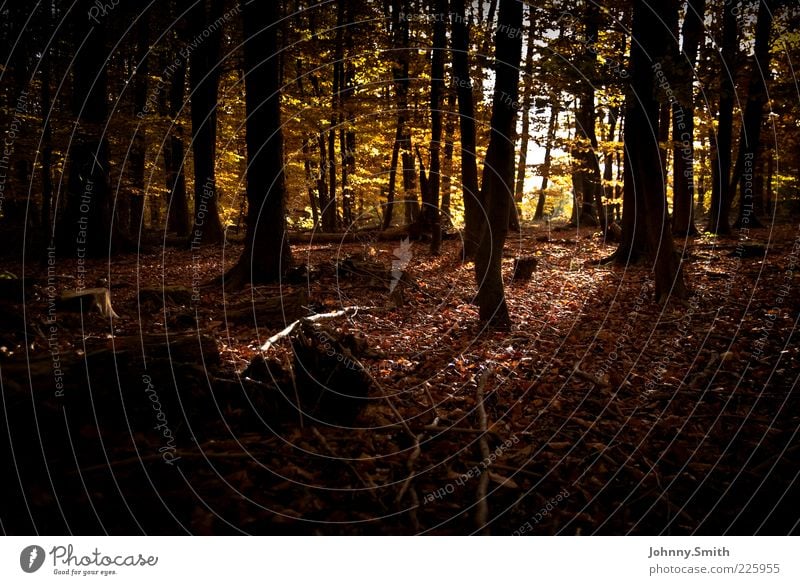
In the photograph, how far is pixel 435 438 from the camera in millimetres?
4199

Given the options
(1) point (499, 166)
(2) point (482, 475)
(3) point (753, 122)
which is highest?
(3) point (753, 122)

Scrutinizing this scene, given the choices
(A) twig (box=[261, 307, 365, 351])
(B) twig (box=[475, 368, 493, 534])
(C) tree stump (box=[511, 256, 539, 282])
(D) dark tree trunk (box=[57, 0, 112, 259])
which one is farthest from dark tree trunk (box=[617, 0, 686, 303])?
(D) dark tree trunk (box=[57, 0, 112, 259])

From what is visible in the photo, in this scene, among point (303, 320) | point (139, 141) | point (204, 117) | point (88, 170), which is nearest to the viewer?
point (303, 320)

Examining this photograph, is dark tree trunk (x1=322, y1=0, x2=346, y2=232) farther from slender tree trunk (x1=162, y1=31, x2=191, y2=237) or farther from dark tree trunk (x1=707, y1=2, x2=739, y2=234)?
dark tree trunk (x1=707, y1=2, x2=739, y2=234)

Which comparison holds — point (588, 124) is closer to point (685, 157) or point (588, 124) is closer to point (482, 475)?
point (685, 157)

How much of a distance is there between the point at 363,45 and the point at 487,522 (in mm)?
18651

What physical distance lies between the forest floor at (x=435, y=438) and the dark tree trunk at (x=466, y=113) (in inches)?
309

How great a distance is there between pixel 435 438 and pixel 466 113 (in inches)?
450

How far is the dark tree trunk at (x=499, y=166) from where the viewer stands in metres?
6.59

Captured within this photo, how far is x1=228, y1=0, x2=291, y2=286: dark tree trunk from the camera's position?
918 centimetres

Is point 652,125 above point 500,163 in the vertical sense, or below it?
above

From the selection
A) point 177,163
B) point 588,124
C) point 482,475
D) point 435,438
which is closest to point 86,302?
point 435,438

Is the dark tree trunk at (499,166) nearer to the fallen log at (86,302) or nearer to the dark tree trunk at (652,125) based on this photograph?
the dark tree trunk at (652,125)

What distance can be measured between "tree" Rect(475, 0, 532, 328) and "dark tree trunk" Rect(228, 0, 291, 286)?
4.68 metres
